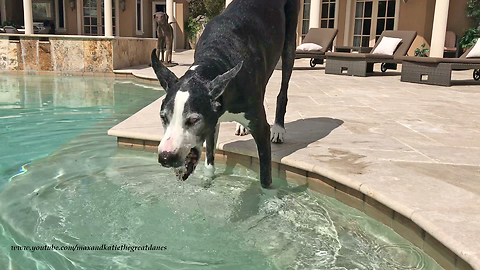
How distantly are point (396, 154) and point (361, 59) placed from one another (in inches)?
280

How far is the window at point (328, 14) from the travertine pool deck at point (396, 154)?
10364mm

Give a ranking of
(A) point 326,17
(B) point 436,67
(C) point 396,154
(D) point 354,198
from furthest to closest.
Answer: (A) point 326,17 → (B) point 436,67 → (C) point 396,154 → (D) point 354,198

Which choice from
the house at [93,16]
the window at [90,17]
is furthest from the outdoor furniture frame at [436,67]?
the window at [90,17]

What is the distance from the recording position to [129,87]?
27.1 ft

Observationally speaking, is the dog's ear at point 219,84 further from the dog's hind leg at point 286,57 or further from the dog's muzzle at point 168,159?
the dog's hind leg at point 286,57

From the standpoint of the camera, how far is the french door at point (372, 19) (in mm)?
14648

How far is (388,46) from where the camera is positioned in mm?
10750

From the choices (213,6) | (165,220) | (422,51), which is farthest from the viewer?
(213,6)

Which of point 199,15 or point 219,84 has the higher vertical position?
point 199,15

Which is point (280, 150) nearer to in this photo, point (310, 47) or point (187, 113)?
point (187, 113)

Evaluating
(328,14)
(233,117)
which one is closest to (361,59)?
(328,14)

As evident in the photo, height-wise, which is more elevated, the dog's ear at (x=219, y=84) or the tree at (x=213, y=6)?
the tree at (x=213, y=6)

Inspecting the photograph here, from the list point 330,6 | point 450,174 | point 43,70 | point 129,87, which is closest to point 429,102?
point 450,174

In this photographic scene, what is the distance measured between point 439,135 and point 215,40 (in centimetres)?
243
